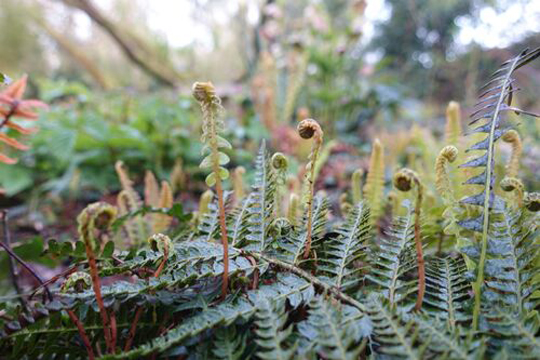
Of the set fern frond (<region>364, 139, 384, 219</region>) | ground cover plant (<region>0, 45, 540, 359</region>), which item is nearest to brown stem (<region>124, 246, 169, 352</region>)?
ground cover plant (<region>0, 45, 540, 359</region>)

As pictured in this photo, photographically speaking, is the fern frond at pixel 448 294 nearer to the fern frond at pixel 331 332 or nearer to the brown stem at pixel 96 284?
the fern frond at pixel 331 332

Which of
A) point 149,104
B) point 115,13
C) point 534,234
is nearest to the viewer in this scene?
point 534,234

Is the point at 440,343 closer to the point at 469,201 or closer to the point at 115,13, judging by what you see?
the point at 469,201

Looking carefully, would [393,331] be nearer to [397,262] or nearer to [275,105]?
[397,262]

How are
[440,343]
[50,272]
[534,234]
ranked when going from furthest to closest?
[50,272] → [534,234] → [440,343]

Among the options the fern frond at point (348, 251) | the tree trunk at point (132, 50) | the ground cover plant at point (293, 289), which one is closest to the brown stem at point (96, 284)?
the ground cover plant at point (293, 289)

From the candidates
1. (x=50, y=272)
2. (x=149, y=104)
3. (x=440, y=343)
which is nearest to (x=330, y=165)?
(x=149, y=104)

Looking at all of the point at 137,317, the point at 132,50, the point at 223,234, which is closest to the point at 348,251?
the point at 223,234
